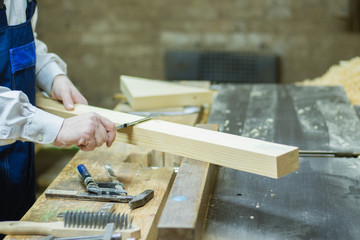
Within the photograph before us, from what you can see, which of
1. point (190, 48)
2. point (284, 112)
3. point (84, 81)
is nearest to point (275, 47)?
point (190, 48)

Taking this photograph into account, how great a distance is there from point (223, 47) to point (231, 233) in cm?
451

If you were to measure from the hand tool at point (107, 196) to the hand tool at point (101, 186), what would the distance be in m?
0.02

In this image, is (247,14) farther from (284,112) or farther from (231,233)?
(231,233)

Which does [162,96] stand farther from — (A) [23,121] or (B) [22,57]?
(A) [23,121]

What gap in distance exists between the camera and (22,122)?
5.05 ft

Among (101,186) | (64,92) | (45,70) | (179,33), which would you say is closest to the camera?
(101,186)

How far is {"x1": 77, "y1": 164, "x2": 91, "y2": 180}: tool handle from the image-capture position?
169 centimetres

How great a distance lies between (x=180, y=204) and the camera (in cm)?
130

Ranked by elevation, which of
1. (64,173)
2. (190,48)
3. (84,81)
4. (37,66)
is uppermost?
(37,66)

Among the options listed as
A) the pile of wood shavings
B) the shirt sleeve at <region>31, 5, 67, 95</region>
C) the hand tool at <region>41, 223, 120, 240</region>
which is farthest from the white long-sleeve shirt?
the pile of wood shavings

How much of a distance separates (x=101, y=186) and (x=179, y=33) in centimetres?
424

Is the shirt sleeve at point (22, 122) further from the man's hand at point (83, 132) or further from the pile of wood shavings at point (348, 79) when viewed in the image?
the pile of wood shavings at point (348, 79)

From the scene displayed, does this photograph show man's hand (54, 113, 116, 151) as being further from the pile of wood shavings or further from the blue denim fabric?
the pile of wood shavings

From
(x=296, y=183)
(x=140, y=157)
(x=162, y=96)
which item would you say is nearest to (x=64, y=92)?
(x=140, y=157)
